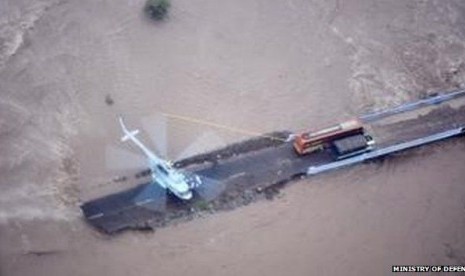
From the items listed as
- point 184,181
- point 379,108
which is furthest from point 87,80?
point 379,108

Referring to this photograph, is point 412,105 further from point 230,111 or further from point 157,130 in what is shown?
point 157,130

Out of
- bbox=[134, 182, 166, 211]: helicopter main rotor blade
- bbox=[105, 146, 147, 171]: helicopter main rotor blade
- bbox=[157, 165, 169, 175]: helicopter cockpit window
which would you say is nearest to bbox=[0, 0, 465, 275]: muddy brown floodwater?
bbox=[105, 146, 147, 171]: helicopter main rotor blade

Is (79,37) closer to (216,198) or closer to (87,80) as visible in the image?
(87,80)

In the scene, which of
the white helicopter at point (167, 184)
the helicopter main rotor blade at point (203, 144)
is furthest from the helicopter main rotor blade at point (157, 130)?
the helicopter main rotor blade at point (203, 144)

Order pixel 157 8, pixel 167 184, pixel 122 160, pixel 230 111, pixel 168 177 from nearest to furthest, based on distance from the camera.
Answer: pixel 168 177
pixel 167 184
pixel 122 160
pixel 230 111
pixel 157 8

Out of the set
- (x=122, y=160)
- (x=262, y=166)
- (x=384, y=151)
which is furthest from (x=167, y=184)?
(x=384, y=151)

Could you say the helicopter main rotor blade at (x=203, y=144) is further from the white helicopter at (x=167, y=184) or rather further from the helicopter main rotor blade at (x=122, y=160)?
the helicopter main rotor blade at (x=122, y=160)

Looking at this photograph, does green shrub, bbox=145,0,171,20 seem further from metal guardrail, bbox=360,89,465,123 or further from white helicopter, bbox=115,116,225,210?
metal guardrail, bbox=360,89,465,123
